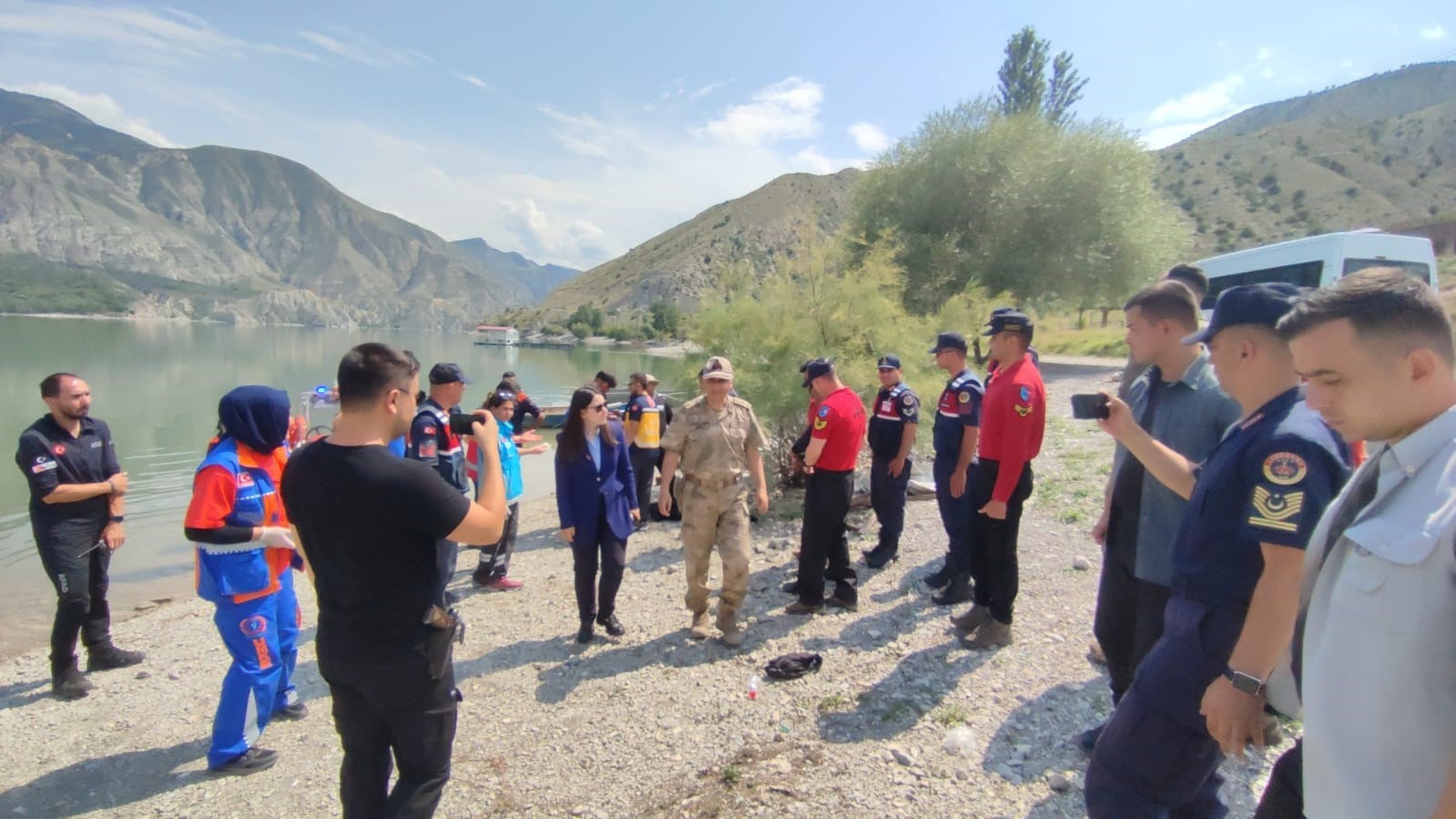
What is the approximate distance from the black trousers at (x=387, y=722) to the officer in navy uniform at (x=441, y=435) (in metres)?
2.53

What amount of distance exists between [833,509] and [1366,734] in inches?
163

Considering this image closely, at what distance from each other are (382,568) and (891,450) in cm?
483

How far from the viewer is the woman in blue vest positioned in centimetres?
A: 345

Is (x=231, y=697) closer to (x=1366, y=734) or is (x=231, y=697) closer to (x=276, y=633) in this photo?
(x=276, y=633)

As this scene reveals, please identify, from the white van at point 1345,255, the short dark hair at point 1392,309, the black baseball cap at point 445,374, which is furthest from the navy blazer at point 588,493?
the white van at point 1345,255

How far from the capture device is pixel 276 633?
3.74 metres

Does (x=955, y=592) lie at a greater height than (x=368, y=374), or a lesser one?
lesser

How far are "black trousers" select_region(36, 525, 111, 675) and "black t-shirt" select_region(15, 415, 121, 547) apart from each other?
41 mm

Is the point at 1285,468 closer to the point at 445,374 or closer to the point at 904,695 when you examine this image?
the point at 904,695

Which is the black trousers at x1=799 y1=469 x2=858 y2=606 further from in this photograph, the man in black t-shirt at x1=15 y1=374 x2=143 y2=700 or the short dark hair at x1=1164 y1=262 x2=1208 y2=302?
the man in black t-shirt at x1=15 y1=374 x2=143 y2=700

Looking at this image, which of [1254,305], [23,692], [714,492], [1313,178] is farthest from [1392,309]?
[1313,178]

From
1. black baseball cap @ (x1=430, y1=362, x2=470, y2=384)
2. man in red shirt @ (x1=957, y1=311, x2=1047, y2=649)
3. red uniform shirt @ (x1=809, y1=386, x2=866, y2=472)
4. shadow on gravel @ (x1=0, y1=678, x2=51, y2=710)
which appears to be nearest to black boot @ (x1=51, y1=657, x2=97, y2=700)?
shadow on gravel @ (x1=0, y1=678, x2=51, y2=710)

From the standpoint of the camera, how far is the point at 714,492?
4.92 metres

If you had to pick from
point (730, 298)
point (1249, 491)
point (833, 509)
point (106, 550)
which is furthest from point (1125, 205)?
point (106, 550)
